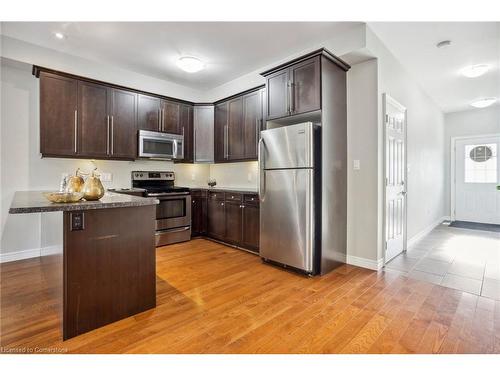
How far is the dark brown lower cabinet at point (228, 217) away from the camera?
12.1 ft

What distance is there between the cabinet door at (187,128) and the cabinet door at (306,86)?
2279mm

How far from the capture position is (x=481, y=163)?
19.7 feet

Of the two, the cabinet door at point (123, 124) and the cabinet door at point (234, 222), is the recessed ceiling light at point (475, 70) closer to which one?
the cabinet door at point (234, 222)

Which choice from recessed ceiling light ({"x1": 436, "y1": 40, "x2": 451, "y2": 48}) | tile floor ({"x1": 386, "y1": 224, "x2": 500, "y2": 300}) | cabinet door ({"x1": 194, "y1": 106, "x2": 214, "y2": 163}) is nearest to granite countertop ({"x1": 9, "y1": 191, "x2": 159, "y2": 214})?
cabinet door ({"x1": 194, "y1": 106, "x2": 214, "y2": 163})

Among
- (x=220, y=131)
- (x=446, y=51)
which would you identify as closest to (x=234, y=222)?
(x=220, y=131)

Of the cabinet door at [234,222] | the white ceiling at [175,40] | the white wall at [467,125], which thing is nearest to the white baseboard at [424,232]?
the white wall at [467,125]

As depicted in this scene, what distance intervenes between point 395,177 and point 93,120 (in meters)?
4.31

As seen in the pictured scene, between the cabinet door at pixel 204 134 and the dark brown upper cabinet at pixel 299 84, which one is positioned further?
the cabinet door at pixel 204 134

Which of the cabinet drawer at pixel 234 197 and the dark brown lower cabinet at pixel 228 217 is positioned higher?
the cabinet drawer at pixel 234 197

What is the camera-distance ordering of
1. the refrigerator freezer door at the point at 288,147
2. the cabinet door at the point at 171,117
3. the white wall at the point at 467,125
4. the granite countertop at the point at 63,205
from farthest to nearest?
1. the white wall at the point at 467,125
2. the cabinet door at the point at 171,117
3. the refrigerator freezer door at the point at 288,147
4. the granite countertop at the point at 63,205

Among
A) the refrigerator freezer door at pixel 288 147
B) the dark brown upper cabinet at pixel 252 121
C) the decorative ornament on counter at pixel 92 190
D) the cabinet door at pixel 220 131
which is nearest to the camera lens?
the decorative ornament on counter at pixel 92 190

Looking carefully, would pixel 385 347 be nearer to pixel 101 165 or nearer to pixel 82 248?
pixel 82 248

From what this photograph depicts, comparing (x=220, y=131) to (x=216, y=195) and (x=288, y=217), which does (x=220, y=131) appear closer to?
(x=216, y=195)
